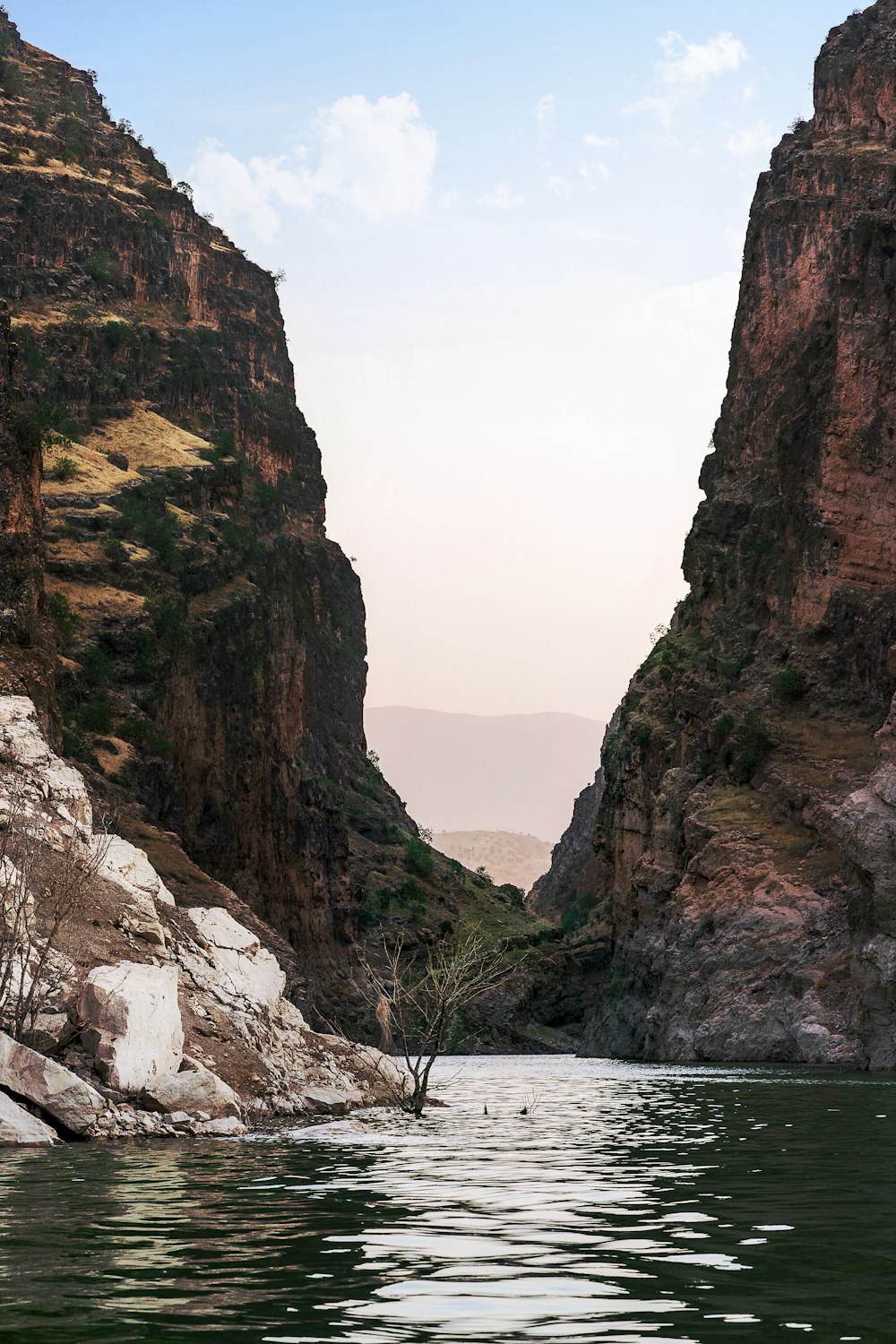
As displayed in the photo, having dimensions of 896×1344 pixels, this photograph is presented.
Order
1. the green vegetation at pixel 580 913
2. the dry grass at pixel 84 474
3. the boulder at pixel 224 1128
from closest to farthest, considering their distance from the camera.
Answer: the boulder at pixel 224 1128 < the dry grass at pixel 84 474 < the green vegetation at pixel 580 913

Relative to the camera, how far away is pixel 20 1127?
73.0ft

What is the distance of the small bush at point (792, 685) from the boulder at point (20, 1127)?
69.4 metres

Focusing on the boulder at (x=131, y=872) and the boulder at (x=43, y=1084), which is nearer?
the boulder at (x=43, y=1084)

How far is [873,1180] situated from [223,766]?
73.0 m

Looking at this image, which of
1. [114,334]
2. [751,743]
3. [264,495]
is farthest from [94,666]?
[264,495]

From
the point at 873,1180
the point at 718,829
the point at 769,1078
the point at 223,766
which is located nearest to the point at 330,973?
the point at 223,766

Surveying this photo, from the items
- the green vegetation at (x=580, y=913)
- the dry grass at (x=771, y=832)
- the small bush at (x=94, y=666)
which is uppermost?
the small bush at (x=94, y=666)

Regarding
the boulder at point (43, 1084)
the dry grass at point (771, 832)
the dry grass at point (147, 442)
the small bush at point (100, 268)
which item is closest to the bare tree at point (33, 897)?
the boulder at point (43, 1084)

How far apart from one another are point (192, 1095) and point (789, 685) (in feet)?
218

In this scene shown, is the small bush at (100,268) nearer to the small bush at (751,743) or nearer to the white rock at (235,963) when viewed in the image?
the small bush at (751,743)

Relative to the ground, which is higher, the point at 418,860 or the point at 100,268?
the point at 100,268

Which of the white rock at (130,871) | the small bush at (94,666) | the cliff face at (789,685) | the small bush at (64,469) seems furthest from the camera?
the small bush at (64,469)

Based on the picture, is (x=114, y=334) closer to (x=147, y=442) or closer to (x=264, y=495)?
(x=147, y=442)

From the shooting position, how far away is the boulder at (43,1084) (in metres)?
22.9
